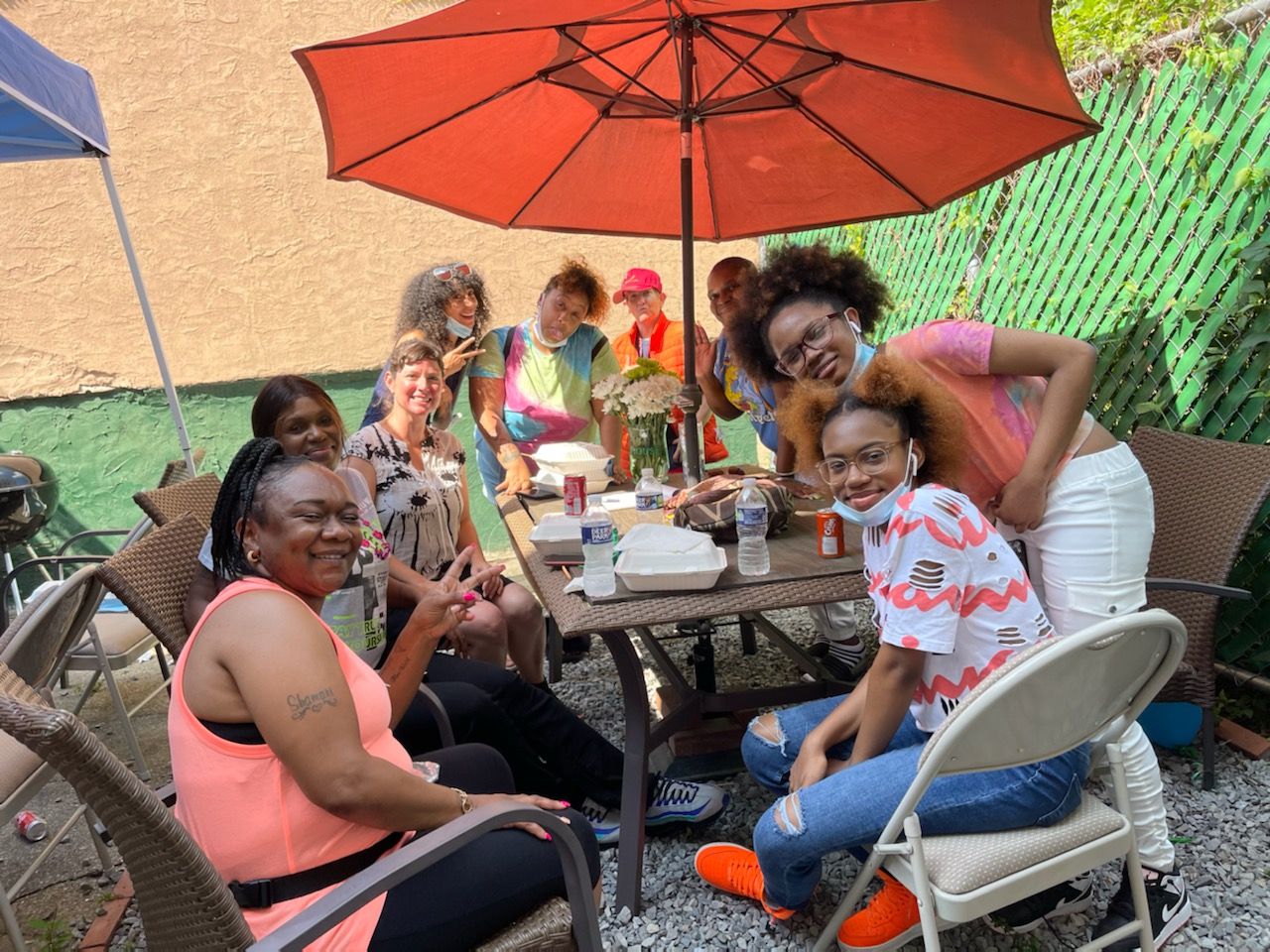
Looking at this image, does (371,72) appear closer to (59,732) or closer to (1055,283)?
(59,732)

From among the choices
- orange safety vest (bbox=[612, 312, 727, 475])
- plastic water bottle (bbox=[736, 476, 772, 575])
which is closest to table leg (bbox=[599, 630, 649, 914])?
plastic water bottle (bbox=[736, 476, 772, 575])

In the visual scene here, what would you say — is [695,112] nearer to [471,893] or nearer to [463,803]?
[463,803]

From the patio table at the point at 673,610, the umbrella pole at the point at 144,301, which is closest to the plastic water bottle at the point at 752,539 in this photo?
the patio table at the point at 673,610

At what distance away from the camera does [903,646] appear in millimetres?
1729

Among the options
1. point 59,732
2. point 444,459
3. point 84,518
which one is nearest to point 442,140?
point 444,459

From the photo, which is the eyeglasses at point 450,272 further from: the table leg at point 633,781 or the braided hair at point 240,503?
the braided hair at point 240,503

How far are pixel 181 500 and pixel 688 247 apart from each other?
1.95m

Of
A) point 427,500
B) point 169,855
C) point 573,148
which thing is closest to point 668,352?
point 573,148

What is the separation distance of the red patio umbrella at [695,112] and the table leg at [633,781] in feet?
3.92

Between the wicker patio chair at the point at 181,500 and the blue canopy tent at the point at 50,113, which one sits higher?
the blue canopy tent at the point at 50,113

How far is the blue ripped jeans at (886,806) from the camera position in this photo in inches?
67.1

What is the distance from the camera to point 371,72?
9.33 feet

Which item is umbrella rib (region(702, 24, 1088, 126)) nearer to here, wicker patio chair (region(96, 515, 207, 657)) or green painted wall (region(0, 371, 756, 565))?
wicker patio chair (region(96, 515, 207, 657))

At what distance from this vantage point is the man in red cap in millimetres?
4730
